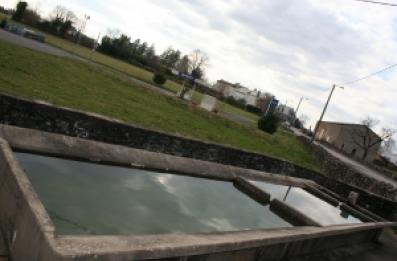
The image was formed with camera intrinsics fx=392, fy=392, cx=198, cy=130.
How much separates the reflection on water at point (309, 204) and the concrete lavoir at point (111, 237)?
852 mm

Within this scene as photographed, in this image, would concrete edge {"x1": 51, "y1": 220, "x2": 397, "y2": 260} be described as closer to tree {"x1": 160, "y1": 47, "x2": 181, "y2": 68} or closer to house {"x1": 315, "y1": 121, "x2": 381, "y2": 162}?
house {"x1": 315, "y1": 121, "x2": 381, "y2": 162}

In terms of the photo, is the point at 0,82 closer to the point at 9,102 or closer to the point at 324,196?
the point at 9,102

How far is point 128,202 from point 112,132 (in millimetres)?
1942

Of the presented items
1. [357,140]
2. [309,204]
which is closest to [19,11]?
[309,204]

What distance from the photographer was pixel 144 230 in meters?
5.06

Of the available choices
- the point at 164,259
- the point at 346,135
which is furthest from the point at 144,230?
the point at 346,135

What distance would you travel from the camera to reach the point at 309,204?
33.0 feet

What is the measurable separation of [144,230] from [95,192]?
974 millimetres

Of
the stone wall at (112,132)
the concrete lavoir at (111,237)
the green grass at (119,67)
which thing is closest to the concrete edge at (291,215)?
the concrete lavoir at (111,237)

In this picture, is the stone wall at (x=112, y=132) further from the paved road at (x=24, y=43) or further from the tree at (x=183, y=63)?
the tree at (x=183, y=63)

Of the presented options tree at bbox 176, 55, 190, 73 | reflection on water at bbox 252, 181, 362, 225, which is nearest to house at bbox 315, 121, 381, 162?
tree at bbox 176, 55, 190, 73

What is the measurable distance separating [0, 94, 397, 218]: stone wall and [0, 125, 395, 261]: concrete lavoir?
1.45 ft

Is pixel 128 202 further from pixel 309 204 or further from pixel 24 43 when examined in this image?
pixel 24 43

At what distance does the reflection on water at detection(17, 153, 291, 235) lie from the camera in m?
4.73
